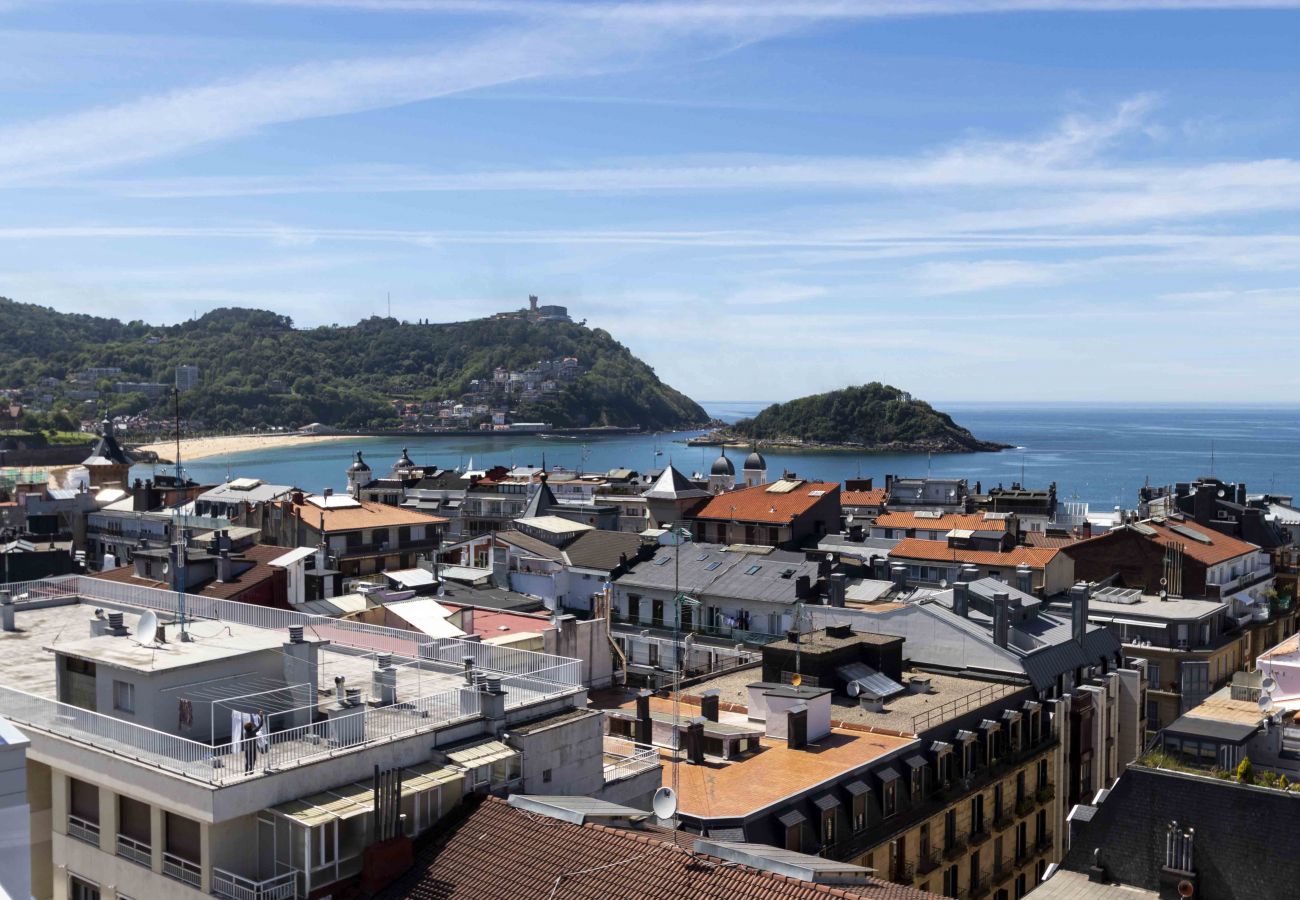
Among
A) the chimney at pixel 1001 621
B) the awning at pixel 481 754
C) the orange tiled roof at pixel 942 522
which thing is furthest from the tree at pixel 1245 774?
the orange tiled roof at pixel 942 522

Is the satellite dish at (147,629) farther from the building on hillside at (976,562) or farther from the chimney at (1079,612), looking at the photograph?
the building on hillside at (976,562)

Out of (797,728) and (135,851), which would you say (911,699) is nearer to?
(797,728)

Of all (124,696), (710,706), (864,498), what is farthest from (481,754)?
(864,498)

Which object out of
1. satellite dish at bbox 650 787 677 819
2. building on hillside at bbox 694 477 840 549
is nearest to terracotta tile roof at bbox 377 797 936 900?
satellite dish at bbox 650 787 677 819

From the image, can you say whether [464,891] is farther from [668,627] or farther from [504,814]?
[668,627]

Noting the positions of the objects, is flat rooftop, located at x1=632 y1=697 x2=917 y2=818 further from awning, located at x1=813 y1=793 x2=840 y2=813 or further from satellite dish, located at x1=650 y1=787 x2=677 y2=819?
satellite dish, located at x1=650 y1=787 x2=677 y2=819

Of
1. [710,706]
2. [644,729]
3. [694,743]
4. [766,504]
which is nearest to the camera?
[694,743]

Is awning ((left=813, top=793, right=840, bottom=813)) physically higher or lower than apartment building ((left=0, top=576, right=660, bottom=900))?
lower
